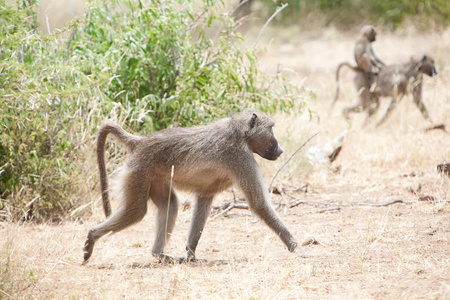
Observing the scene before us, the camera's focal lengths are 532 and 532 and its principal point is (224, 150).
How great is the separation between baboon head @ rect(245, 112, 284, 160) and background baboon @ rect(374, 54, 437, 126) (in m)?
6.61

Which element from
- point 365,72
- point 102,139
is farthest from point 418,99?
point 102,139

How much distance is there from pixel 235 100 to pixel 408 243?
10.2ft

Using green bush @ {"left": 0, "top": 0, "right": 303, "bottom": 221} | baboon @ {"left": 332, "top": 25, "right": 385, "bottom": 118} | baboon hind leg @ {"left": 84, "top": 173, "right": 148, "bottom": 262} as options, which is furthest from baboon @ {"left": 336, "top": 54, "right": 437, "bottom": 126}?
baboon hind leg @ {"left": 84, "top": 173, "right": 148, "bottom": 262}

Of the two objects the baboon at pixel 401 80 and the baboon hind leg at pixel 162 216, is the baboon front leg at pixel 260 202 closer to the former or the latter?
the baboon hind leg at pixel 162 216

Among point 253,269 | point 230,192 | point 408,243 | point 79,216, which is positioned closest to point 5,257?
point 253,269

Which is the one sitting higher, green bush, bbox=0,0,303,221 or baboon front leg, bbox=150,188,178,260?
green bush, bbox=0,0,303,221

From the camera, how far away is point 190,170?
14.3 feet

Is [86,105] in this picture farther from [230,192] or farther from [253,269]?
[253,269]

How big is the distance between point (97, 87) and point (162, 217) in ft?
5.75

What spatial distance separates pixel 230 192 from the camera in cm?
699

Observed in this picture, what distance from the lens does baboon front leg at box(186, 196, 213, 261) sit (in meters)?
4.63

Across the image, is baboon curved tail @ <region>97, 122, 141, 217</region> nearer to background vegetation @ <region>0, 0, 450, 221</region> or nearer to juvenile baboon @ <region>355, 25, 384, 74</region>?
Result: background vegetation @ <region>0, 0, 450, 221</region>

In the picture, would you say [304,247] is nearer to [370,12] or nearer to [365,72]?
[365,72]

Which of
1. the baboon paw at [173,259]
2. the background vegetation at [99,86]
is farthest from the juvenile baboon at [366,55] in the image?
the baboon paw at [173,259]
